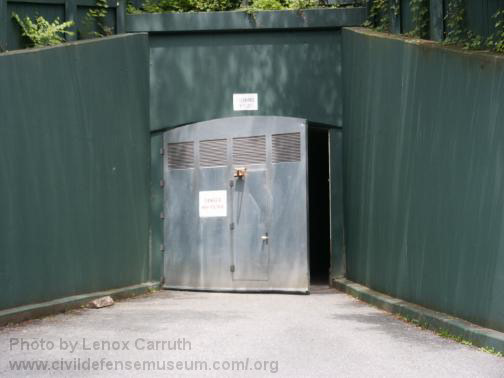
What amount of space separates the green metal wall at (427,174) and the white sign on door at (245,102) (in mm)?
1627

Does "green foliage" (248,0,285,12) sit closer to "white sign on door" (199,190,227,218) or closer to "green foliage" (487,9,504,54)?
"white sign on door" (199,190,227,218)

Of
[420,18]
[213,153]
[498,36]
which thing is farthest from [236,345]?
[213,153]

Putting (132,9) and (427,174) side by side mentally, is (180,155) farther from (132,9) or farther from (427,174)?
(427,174)

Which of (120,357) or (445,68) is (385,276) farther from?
(120,357)

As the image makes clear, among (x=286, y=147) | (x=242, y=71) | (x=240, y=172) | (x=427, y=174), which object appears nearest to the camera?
(x=427, y=174)

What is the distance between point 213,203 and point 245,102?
1794 mm

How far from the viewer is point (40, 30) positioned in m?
11.6

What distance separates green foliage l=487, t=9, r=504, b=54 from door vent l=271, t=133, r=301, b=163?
5.02 meters

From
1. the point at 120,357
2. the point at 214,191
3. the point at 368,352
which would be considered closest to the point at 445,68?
the point at 368,352

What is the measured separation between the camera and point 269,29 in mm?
13922

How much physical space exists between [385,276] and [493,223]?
139 inches

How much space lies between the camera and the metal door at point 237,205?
13453 millimetres

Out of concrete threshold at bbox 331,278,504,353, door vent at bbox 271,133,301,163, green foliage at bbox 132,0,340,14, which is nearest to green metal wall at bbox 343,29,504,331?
concrete threshold at bbox 331,278,504,353

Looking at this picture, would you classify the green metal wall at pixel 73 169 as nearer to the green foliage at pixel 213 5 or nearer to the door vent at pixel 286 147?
the green foliage at pixel 213 5
